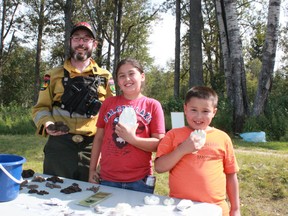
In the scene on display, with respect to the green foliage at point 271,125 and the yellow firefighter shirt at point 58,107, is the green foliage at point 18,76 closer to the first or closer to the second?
the green foliage at point 271,125

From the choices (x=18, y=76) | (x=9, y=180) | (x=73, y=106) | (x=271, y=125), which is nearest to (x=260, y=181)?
(x=73, y=106)

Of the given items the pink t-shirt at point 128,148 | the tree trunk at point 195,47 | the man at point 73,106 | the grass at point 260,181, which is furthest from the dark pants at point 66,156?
the tree trunk at point 195,47

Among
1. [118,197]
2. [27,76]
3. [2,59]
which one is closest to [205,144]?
[118,197]

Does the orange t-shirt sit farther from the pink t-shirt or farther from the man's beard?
the man's beard

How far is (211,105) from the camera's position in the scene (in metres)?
2.24

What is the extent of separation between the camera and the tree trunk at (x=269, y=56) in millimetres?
9055

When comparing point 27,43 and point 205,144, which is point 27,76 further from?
point 205,144

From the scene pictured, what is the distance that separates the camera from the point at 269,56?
9.23m

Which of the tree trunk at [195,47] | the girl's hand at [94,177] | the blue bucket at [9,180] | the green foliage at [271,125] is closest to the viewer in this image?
the blue bucket at [9,180]

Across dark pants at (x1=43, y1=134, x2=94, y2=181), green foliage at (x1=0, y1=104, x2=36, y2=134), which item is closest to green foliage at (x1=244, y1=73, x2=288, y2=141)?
green foliage at (x1=0, y1=104, x2=36, y2=134)

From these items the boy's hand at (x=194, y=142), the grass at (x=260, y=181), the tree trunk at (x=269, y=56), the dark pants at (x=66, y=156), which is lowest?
the grass at (x=260, y=181)

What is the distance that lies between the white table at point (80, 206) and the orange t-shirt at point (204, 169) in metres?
0.16

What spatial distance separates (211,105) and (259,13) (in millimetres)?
25529

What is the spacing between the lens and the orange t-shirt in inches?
84.2
